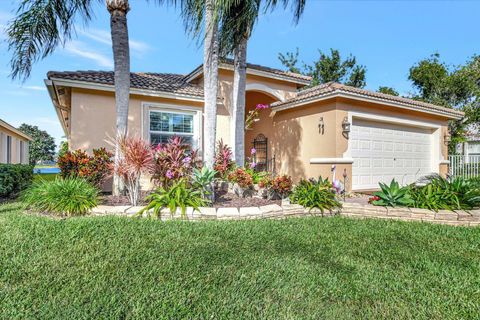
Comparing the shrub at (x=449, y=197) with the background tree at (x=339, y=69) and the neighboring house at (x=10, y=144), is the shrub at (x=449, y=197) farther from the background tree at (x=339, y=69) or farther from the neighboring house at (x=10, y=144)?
the background tree at (x=339, y=69)

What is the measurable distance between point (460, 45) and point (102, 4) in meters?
25.7

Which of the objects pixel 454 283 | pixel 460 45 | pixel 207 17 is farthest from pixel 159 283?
pixel 460 45

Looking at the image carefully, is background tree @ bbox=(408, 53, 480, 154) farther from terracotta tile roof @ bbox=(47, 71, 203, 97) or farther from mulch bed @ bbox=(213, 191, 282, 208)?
terracotta tile roof @ bbox=(47, 71, 203, 97)

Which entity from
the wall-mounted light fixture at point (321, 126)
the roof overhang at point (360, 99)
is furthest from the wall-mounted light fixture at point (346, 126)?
the roof overhang at point (360, 99)

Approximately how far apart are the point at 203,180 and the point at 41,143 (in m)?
55.8

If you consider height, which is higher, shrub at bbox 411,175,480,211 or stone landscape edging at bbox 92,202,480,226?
shrub at bbox 411,175,480,211

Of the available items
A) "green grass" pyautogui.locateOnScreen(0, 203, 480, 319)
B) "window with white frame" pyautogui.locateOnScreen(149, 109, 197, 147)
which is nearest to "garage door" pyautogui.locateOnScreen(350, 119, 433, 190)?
"green grass" pyautogui.locateOnScreen(0, 203, 480, 319)

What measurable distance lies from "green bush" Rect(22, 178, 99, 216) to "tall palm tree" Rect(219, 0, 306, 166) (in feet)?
14.9

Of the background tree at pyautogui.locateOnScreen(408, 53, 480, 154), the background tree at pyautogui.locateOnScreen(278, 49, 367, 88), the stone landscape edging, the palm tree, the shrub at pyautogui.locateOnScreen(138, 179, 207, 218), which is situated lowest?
the stone landscape edging

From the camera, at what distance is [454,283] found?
3.11 m

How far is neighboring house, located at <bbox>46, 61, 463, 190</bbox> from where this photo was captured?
8.50 meters

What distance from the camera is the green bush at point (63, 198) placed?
17.6 feet

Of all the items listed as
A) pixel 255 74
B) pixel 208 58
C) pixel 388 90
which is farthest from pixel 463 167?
pixel 208 58

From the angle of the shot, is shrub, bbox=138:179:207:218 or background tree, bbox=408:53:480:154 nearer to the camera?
shrub, bbox=138:179:207:218
